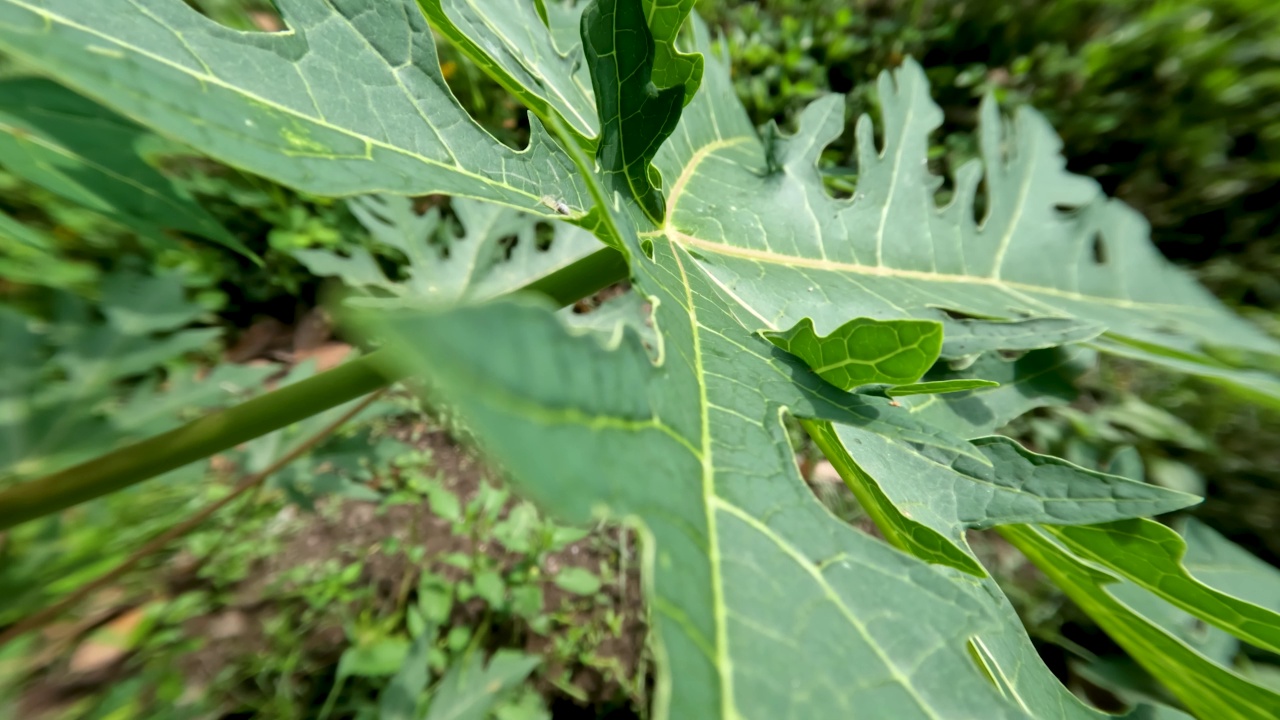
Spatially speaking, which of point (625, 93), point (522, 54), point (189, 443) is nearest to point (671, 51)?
point (625, 93)

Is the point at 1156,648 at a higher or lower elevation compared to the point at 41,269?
higher

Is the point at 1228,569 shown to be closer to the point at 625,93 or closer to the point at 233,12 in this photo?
the point at 625,93

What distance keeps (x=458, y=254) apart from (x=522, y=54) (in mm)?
684

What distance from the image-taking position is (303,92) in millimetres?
371

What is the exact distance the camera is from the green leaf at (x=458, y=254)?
3.74 feet

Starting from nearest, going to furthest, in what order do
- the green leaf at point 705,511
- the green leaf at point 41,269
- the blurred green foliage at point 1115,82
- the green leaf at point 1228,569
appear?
1. the green leaf at point 705,511
2. the green leaf at point 1228,569
3. the green leaf at point 41,269
4. the blurred green foliage at point 1115,82

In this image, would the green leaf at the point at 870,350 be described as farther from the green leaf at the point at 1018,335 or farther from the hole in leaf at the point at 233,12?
the hole in leaf at the point at 233,12

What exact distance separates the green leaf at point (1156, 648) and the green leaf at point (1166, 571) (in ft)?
0.10

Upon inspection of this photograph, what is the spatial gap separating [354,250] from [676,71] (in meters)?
1.01

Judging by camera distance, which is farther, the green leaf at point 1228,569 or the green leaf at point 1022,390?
the green leaf at point 1228,569

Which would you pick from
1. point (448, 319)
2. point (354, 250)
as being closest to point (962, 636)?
point (448, 319)

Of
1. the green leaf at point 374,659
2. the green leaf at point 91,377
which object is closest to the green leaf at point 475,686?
the green leaf at point 374,659

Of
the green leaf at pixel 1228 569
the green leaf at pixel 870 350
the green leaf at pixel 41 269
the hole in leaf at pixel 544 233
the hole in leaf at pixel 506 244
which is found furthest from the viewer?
the hole in leaf at pixel 544 233

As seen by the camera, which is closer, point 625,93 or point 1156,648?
point 625,93
